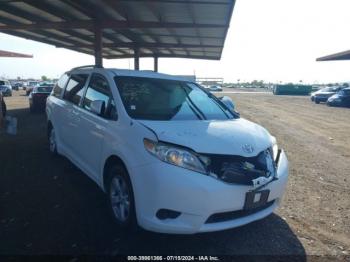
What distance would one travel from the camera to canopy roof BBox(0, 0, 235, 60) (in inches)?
438

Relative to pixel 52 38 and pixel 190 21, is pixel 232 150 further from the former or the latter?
pixel 52 38

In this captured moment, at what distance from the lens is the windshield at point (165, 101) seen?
13.2 feet

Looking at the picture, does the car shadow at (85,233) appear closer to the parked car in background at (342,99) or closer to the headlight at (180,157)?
the headlight at (180,157)

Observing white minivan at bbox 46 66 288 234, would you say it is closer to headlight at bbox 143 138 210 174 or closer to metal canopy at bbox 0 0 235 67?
headlight at bbox 143 138 210 174

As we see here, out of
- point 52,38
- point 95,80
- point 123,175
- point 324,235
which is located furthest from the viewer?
point 52,38

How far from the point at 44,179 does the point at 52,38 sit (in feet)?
50.1

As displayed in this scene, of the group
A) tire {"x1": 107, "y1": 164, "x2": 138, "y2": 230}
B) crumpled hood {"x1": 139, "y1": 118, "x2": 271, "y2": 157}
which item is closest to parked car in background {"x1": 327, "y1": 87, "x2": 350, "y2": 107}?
crumpled hood {"x1": 139, "y1": 118, "x2": 271, "y2": 157}

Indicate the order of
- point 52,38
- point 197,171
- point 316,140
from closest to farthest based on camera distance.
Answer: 1. point 197,171
2. point 316,140
3. point 52,38

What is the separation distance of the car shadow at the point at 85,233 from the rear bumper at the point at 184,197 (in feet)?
1.27

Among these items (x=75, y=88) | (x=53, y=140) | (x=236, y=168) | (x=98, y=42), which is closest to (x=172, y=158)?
(x=236, y=168)

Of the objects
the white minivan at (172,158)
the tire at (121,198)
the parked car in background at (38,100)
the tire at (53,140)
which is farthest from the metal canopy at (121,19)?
the tire at (121,198)

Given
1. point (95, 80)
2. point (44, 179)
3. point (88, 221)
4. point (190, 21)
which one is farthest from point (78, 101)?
point (190, 21)

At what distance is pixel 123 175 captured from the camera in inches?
142

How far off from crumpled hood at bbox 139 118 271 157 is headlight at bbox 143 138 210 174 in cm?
6
